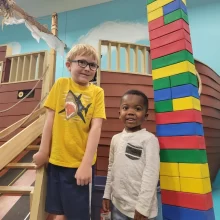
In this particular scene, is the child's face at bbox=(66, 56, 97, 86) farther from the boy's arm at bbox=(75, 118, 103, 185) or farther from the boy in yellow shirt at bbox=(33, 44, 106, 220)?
the boy's arm at bbox=(75, 118, 103, 185)

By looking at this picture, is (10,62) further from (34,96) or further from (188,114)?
(188,114)

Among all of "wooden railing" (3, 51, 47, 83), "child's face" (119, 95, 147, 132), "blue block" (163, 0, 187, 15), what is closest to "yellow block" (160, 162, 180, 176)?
"child's face" (119, 95, 147, 132)

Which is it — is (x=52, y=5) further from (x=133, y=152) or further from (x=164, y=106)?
(x=133, y=152)

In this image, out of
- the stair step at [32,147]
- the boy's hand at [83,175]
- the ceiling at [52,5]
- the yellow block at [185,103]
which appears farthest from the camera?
→ the ceiling at [52,5]

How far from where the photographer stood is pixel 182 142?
0.92 m

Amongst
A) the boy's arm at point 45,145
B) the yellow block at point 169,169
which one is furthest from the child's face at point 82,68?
the yellow block at point 169,169

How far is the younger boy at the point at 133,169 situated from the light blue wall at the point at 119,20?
2460 mm

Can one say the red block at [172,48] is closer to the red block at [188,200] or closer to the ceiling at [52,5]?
the red block at [188,200]

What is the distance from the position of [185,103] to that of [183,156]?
0.78 ft

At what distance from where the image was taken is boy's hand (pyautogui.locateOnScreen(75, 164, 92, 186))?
2.62 ft

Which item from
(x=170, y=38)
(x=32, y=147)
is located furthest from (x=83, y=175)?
(x=32, y=147)

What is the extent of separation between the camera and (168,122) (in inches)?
38.9

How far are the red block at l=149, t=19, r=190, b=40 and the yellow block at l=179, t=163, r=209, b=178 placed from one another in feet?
2.11

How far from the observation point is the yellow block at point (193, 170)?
0.85 m
